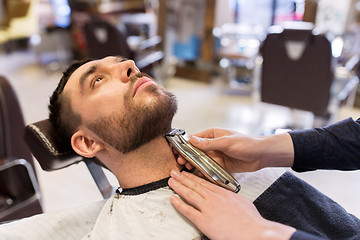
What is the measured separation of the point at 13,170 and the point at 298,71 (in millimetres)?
2048

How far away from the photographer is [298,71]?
2.59 m

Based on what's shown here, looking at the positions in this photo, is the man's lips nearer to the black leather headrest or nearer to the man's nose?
the man's nose

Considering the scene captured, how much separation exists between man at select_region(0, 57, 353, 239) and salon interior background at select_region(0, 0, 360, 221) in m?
0.68

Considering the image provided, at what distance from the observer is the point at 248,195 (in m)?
1.06

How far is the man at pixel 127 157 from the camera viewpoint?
101cm

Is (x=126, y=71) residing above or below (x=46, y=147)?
above

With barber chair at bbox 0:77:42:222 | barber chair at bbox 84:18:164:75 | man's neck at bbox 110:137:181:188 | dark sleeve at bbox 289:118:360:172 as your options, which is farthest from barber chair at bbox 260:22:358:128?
barber chair at bbox 0:77:42:222

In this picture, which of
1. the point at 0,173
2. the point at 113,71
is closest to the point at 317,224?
the point at 113,71

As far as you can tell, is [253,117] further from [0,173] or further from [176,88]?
[0,173]

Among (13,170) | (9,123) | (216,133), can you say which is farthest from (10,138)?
(216,133)

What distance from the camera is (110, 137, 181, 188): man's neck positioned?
43.1 inches

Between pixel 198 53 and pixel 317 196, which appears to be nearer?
pixel 317 196

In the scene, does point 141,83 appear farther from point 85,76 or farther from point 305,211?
point 305,211

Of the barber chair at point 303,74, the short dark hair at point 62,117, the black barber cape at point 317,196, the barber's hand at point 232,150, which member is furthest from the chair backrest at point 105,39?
the black barber cape at point 317,196
